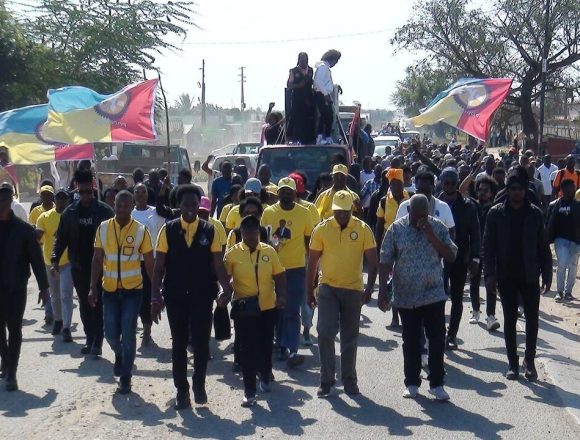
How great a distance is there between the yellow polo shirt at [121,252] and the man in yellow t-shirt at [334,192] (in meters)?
2.70

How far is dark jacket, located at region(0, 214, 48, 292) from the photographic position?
948 centimetres

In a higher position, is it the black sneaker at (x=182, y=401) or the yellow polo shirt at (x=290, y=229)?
the yellow polo shirt at (x=290, y=229)

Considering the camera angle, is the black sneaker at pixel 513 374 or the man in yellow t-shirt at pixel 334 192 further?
the man in yellow t-shirt at pixel 334 192

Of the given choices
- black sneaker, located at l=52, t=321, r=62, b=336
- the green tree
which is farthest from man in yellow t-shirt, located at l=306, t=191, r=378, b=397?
the green tree

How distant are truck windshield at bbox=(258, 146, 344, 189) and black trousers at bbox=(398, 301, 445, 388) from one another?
902 cm

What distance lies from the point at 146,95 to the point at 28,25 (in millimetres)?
24273

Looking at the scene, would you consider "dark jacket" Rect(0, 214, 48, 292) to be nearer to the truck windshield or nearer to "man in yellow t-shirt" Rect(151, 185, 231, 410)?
"man in yellow t-shirt" Rect(151, 185, 231, 410)

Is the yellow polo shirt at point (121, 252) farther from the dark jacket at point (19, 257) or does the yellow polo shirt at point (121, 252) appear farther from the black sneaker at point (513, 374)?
the black sneaker at point (513, 374)

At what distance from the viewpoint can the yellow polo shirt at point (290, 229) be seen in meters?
10.2

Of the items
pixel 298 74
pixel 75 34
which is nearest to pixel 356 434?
pixel 298 74

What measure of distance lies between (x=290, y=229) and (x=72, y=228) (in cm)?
223

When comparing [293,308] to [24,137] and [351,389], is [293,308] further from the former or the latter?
[24,137]

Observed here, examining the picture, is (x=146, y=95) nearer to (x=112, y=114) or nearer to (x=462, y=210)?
(x=112, y=114)

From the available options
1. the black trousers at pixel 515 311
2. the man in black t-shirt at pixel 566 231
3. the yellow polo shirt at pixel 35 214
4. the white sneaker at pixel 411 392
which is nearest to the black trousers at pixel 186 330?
the white sneaker at pixel 411 392
